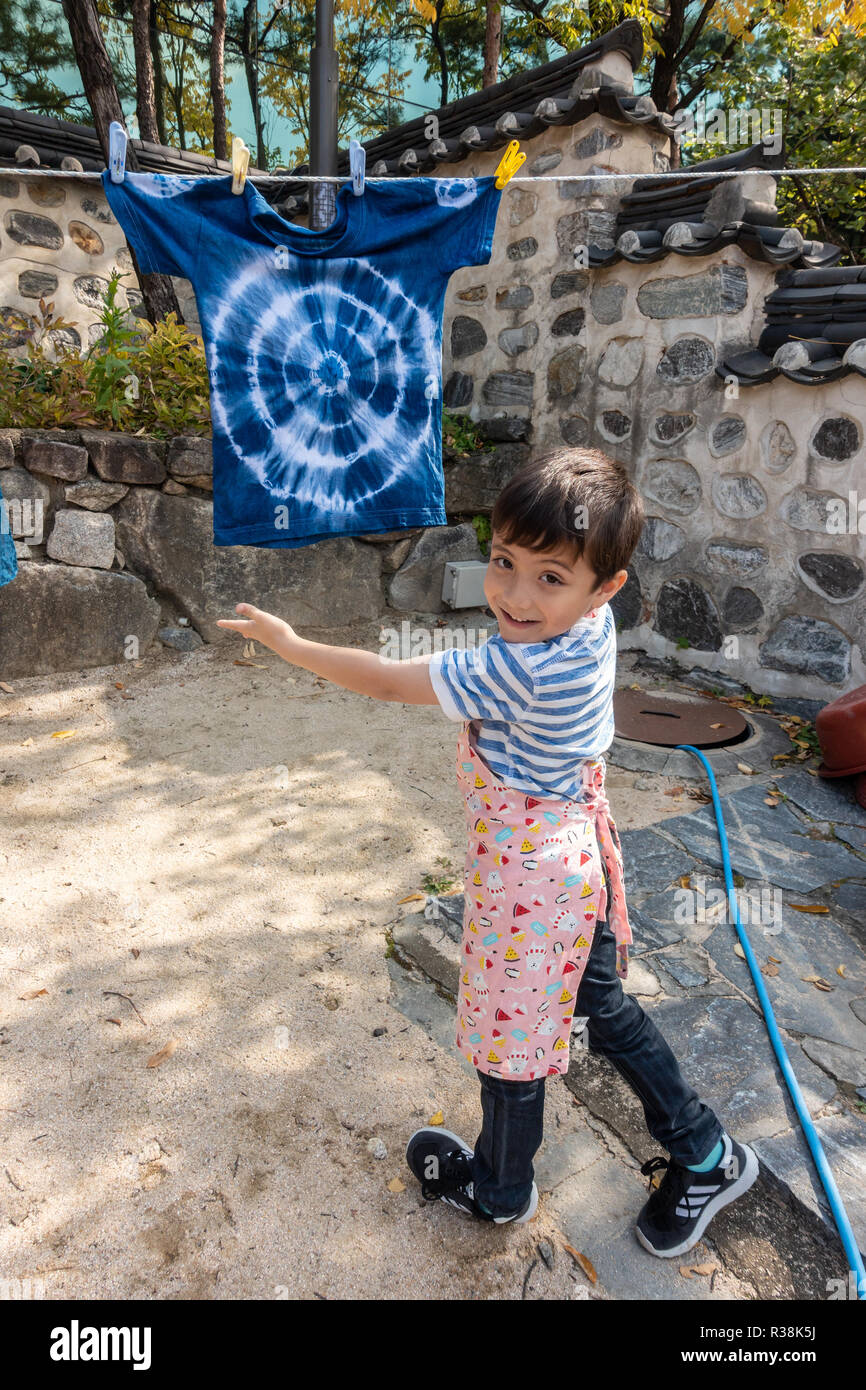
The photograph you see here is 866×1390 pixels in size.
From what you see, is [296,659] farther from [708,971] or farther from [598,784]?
[708,971]

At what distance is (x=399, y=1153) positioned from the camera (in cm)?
180

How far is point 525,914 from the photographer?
4.50ft

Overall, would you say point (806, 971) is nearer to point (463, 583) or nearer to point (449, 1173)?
point (449, 1173)

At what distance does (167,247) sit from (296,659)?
7.73ft

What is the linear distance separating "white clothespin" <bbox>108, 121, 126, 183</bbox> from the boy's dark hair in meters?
2.27

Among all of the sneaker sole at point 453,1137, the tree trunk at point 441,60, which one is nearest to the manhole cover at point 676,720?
the sneaker sole at point 453,1137

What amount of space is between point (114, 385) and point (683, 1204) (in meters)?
4.27

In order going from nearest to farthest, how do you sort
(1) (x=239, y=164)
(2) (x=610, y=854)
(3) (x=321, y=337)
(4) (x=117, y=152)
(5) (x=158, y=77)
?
(2) (x=610, y=854), (4) (x=117, y=152), (1) (x=239, y=164), (3) (x=321, y=337), (5) (x=158, y=77)

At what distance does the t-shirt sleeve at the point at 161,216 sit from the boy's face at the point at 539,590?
92.0 inches

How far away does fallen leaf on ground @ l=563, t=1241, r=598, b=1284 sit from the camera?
154cm

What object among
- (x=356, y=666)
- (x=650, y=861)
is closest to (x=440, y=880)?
(x=650, y=861)

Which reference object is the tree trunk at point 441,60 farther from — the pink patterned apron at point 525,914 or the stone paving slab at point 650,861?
the pink patterned apron at point 525,914

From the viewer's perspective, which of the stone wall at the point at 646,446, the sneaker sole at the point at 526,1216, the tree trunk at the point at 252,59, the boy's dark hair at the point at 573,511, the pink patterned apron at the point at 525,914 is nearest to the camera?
the boy's dark hair at the point at 573,511

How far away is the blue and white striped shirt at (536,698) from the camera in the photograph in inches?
51.3
